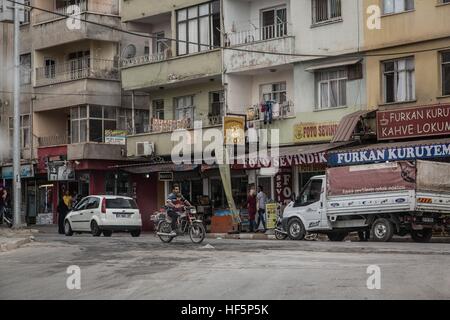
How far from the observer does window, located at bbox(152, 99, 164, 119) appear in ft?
131

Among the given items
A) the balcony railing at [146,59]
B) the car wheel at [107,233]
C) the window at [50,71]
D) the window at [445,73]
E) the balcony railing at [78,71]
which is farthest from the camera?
the window at [50,71]

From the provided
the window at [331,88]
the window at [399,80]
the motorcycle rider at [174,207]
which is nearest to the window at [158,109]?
the window at [331,88]

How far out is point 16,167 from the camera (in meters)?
32.2

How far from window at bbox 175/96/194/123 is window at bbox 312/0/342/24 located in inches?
355

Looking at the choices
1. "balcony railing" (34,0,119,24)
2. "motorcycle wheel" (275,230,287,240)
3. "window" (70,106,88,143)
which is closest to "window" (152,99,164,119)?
"window" (70,106,88,143)

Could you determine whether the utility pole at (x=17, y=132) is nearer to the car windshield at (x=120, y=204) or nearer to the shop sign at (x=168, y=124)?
the car windshield at (x=120, y=204)

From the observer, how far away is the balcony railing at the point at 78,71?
4306cm

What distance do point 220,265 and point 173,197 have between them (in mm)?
7990

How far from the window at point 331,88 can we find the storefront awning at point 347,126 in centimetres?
172

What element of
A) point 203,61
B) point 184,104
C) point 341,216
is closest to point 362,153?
point 341,216

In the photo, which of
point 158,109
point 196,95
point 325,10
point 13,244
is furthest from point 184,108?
point 13,244

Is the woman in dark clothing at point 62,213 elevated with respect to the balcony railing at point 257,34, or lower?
lower

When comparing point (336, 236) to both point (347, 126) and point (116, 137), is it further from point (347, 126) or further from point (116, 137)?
point (116, 137)
